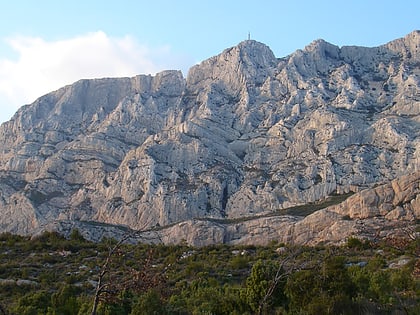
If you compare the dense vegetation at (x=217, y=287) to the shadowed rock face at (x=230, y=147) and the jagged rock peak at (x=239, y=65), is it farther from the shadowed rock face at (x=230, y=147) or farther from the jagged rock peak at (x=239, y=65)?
the jagged rock peak at (x=239, y=65)

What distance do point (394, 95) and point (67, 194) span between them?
186 feet

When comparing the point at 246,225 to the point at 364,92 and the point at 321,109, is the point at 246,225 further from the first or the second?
the point at 364,92

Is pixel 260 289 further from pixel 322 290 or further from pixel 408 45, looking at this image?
pixel 408 45

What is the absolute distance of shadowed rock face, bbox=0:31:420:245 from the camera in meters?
69.4

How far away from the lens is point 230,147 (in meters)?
85.5

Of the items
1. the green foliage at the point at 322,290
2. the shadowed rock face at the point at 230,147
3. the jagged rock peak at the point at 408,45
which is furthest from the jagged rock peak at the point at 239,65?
the green foliage at the point at 322,290

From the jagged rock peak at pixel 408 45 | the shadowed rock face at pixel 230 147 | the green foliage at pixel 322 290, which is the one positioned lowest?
the green foliage at pixel 322 290

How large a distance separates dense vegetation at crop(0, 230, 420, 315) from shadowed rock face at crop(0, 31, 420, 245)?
28.3 metres

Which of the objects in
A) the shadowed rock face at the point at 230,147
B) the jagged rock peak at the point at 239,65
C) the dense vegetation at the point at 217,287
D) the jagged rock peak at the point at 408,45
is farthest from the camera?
the jagged rock peak at the point at 239,65

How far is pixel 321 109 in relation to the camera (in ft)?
272

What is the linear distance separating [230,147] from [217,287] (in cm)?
6346

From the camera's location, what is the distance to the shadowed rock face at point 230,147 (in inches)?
2731

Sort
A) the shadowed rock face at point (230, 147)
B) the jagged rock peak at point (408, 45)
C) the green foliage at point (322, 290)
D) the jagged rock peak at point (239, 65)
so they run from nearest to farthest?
the green foliage at point (322, 290) → the shadowed rock face at point (230, 147) → the jagged rock peak at point (408, 45) → the jagged rock peak at point (239, 65)

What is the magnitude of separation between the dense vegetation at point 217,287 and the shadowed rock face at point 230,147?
28.3 m
